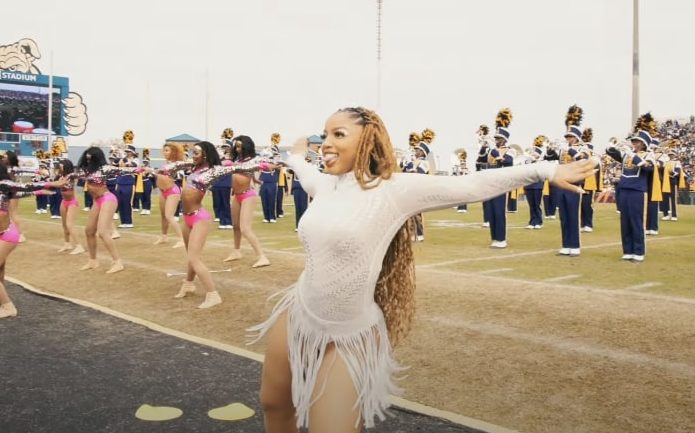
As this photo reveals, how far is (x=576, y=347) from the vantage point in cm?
519

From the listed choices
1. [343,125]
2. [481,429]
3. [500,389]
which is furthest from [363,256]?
[500,389]

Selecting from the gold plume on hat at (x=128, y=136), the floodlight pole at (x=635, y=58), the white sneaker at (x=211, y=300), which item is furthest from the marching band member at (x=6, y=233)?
the floodlight pole at (x=635, y=58)

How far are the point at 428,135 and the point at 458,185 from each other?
14044 mm

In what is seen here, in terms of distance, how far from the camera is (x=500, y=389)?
14.2ft

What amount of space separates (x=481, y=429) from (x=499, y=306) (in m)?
3.18

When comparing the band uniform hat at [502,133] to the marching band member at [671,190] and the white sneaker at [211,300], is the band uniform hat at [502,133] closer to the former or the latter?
the marching band member at [671,190]

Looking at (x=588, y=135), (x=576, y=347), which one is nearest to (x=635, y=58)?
(x=588, y=135)

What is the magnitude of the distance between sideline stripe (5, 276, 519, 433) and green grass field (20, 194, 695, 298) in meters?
4.28

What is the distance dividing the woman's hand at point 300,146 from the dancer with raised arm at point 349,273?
0.84 m

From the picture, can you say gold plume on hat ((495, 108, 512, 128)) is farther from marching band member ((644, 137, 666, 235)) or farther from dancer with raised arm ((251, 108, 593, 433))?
dancer with raised arm ((251, 108, 593, 433))

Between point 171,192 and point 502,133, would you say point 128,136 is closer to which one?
point 171,192

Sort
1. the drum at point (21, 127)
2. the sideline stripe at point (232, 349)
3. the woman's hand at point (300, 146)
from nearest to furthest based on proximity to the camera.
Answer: the woman's hand at point (300, 146) → the sideline stripe at point (232, 349) → the drum at point (21, 127)

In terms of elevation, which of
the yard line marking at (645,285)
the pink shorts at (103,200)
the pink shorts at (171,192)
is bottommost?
the yard line marking at (645,285)

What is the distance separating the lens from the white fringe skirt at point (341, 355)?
101 inches
